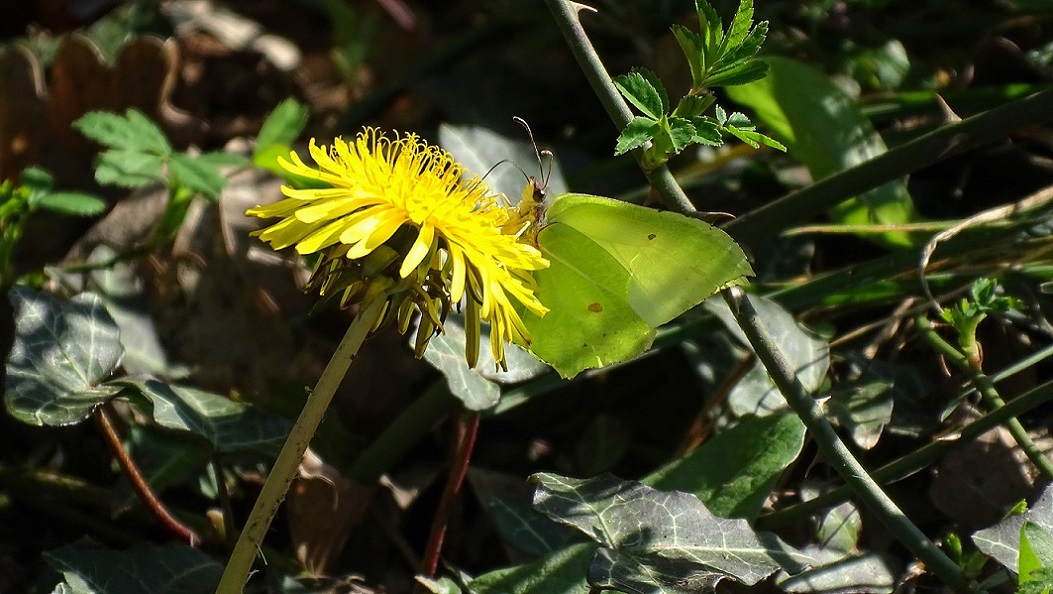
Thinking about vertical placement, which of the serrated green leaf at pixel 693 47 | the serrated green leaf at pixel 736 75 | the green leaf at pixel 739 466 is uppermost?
the serrated green leaf at pixel 693 47

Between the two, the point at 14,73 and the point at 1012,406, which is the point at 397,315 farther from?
the point at 14,73

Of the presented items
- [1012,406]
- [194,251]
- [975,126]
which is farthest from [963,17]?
[194,251]

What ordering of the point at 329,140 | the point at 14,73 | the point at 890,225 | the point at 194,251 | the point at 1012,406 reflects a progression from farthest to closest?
the point at 329,140, the point at 14,73, the point at 194,251, the point at 890,225, the point at 1012,406

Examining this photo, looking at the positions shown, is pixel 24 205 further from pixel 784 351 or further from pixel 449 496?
pixel 784 351

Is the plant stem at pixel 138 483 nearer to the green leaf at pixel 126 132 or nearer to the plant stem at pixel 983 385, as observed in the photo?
the green leaf at pixel 126 132

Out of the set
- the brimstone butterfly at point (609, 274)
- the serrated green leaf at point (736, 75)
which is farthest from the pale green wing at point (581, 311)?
the serrated green leaf at point (736, 75)

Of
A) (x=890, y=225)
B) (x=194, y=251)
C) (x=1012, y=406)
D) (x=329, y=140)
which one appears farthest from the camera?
(x=329, y=140)

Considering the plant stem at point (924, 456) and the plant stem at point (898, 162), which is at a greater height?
the plant stem at point (898, 162)
